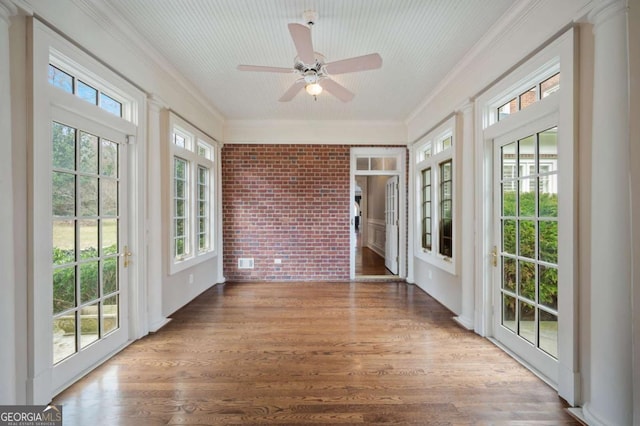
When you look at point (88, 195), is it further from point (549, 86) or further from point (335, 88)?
point (549, 86)

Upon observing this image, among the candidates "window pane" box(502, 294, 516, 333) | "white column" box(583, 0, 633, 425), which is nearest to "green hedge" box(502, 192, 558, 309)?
"window pane" box(502, 294, 516, 333)

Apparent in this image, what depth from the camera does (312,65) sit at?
2418 mm

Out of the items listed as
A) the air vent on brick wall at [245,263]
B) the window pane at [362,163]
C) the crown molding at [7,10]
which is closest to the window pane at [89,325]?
the crown molding at [7,10]

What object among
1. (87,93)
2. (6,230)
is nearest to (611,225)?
(6,230)

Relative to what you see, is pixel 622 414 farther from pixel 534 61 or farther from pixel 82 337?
pixel 82 337

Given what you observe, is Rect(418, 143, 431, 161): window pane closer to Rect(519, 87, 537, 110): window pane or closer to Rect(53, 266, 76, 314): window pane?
Rect(519, 87, 537, 110): window pane

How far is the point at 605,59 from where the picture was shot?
150cm

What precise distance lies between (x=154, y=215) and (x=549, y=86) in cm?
357

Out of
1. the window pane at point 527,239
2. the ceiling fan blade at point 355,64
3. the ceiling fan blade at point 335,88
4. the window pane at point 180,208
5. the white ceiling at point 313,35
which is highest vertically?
the white ceiling at point 313,35

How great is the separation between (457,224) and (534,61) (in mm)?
1695

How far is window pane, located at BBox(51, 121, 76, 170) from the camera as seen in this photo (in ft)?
6.26

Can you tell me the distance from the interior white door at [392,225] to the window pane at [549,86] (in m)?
2.96

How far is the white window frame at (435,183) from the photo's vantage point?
326cm

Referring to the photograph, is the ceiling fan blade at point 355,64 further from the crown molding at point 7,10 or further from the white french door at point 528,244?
the crown molding at point 7,10
